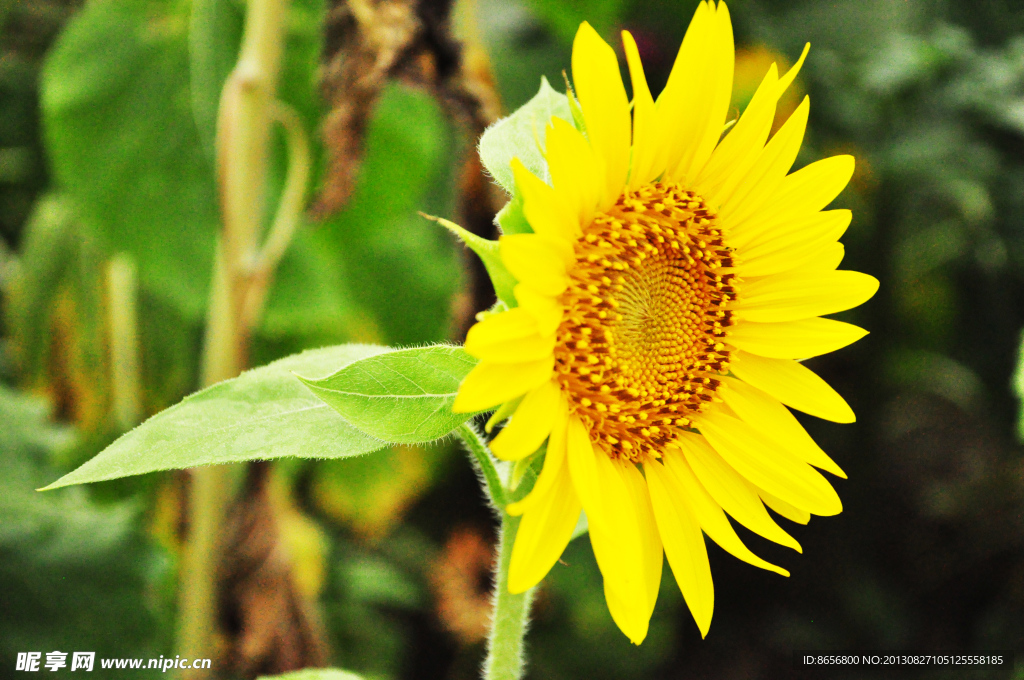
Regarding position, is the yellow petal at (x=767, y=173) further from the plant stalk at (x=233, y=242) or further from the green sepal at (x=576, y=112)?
the plant stalk at (x=233, y=242)

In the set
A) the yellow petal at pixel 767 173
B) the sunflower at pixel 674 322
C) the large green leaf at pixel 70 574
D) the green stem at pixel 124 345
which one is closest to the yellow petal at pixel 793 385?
the sunflower at pixel 674 322

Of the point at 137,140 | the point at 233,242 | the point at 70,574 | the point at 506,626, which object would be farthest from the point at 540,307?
the point at 137,140

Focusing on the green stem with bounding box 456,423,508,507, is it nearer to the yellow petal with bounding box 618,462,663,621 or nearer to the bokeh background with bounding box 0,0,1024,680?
the yellow petal with bounding box 618,462,663,621

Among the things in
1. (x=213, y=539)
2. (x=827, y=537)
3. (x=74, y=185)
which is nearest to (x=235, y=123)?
(x=74, y=185)

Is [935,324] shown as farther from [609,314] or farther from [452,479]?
[609,314]

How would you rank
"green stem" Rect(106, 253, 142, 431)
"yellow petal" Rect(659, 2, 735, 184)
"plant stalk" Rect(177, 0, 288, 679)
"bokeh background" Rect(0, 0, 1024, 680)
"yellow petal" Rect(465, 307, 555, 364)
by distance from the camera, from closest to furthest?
"yellow petal" Rect(465, 307, 555, 364) < "yellow petal" Rect(659, 2, 735, 184) < "plant stalk" Rect(177, 0, 288, 679) < "bokeh background" Rect(0, 0, 1024, 680) < "green stem" Rect(106, 253, 142, 431)

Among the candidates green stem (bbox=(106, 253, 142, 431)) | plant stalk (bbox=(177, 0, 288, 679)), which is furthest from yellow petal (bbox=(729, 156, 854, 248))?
green stem (bbox=(106, 253, 142, 431))

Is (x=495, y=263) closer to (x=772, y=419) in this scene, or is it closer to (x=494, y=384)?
(x=494, y=384)

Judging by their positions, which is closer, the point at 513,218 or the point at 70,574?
the point at 513,218
